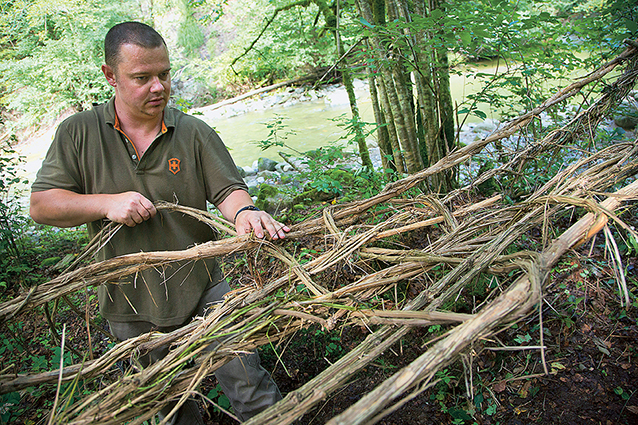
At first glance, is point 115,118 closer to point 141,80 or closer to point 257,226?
point 141,80

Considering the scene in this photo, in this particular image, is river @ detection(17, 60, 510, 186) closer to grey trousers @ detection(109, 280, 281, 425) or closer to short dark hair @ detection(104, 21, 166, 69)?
short dark hair @ detection(104, 21, 166, 69)

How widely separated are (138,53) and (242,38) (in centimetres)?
1565

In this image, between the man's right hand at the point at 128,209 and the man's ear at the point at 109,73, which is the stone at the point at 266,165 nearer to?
the man's ear at the point at 109,73

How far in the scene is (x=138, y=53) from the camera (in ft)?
5.07

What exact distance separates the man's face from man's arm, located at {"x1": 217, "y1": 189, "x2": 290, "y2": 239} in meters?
0.48

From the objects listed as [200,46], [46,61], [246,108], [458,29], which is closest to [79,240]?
[458,29]

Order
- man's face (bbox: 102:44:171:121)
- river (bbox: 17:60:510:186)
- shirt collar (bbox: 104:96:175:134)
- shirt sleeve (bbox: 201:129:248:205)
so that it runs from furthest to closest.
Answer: river (bbox: 17:60:510:186)
shirt sleeve (bbox: 201:129:248:205)
shirt collar (bbox: 104:96:175:134)
man's face (bbox: 102:44:171:121)

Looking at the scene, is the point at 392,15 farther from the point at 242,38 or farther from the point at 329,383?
the point at 242,38

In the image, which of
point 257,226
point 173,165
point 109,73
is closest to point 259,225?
point 257,226

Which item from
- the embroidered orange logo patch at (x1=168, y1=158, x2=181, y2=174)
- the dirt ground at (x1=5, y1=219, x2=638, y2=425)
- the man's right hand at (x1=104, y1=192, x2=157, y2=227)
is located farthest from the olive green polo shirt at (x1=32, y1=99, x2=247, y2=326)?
the dirt ground at (x1=5, y1=219, x2=638, y2=425)

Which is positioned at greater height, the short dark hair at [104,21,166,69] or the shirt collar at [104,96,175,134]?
the short dark hair at [104,21,166,69]

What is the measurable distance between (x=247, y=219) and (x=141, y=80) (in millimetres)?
723

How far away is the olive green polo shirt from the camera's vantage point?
163cm

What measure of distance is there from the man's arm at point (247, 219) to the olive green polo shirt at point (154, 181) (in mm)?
58
